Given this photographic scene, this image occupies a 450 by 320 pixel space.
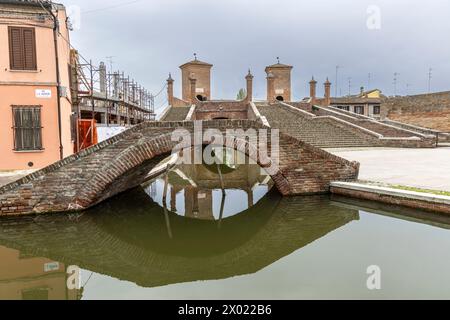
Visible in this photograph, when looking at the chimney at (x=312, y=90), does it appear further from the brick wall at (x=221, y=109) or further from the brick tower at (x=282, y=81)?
the brick wall at (x=221, y=109)

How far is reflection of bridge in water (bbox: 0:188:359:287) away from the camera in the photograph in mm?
4793

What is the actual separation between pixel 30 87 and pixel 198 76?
29522mm

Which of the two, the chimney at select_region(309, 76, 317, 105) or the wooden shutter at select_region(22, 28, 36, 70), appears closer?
the wooden shutter at select_region(22, 28, 36, 70)

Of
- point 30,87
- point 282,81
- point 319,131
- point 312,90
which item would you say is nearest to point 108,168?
point 30,87

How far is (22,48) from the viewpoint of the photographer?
11688 millimetres

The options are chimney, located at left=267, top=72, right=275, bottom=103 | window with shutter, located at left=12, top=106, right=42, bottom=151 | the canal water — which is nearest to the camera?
the canal water

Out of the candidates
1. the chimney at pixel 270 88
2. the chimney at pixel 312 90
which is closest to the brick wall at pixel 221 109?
the chimney at pixel 270 88

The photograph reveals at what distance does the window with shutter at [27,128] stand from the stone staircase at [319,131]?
13623 millimetres

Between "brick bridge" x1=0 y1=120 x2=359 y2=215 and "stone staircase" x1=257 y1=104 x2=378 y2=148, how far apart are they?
1236 centimetres

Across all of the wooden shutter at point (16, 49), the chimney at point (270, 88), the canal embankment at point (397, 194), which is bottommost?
the canal embankment at point (397, 194)

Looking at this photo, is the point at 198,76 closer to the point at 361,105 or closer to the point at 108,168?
the point at 361,105

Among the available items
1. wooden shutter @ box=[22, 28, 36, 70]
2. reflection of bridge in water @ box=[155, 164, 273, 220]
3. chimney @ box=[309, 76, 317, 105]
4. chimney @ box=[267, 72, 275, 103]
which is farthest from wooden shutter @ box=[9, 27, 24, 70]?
chimney @ box=[309, 76, 317, 105]

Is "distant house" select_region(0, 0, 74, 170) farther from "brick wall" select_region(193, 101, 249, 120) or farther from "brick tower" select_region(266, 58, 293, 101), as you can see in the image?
"brick tower" select_region(266, 58, 293, 101)

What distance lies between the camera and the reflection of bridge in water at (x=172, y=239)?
4.79 metres
